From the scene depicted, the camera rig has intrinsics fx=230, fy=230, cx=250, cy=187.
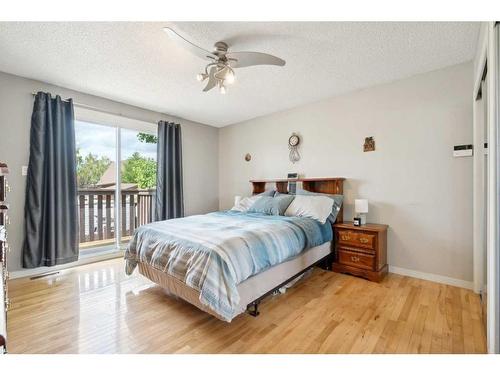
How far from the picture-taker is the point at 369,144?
3.04 metres

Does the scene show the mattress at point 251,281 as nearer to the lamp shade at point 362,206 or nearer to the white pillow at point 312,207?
the white pillow at point 312,207

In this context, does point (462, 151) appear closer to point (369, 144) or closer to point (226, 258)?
point (369, 144)

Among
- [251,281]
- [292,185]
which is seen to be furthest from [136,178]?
[251,281]

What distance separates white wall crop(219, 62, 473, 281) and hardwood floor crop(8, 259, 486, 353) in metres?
0.48

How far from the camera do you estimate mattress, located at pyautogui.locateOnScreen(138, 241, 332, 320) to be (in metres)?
1.81

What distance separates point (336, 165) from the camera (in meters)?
3.36

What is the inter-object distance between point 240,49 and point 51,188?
111 inches

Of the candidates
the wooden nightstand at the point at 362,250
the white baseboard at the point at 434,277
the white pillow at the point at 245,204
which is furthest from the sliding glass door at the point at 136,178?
the white baseboard at the point at 434,277

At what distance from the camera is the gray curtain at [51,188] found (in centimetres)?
279

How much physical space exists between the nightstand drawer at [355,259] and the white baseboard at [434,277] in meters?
0.49

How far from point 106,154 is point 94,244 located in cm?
157

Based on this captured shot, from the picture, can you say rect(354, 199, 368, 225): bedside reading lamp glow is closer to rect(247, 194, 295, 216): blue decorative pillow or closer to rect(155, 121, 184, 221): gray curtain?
rect(247, 194, 295, 216): blue decorative pillow

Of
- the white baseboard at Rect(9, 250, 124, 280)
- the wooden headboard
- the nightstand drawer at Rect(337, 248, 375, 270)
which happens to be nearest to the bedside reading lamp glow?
the wooden headboard
